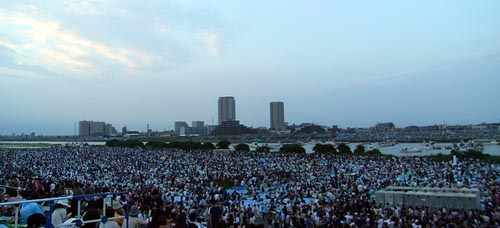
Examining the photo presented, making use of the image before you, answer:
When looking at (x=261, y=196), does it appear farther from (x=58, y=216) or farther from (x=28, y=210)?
(x=28, y=210)

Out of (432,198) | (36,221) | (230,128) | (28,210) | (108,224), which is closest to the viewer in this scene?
(36,221)

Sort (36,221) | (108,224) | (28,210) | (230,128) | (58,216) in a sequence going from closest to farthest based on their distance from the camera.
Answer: (36,221)
(108,224)
(28,210)
(58,216)
(230,128)

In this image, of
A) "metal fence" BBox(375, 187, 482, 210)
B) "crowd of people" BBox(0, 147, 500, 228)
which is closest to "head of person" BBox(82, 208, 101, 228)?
"crowd of people" BBox(0, 147, 500, 228)

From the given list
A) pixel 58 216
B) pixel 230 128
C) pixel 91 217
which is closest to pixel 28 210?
pixel 58 216

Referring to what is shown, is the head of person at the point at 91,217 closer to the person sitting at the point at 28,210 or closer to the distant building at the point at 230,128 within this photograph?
the person sitting at the point at 28,210

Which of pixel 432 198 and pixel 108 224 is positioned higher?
pixel 108 224

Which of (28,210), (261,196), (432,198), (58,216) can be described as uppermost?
(28,210)

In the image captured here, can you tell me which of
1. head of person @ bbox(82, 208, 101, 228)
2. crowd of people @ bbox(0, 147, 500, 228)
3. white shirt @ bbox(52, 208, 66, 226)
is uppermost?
head of person @ bbox(82, 208, 101, 228)

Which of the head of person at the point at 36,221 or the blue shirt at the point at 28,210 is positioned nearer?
the head of person at the point at 36,221

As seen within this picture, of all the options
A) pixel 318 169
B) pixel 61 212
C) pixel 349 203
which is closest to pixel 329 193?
pixel 349 203

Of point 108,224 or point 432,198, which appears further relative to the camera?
point 432,198

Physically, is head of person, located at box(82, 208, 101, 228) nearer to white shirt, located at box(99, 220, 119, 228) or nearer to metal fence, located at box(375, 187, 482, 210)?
white shirt, located at box(99, 220, 119, 228)

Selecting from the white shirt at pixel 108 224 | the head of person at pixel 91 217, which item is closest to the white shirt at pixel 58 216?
the head of person at pixel 91 217
